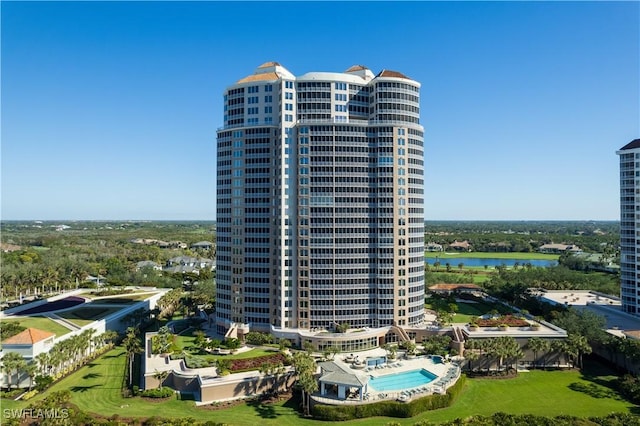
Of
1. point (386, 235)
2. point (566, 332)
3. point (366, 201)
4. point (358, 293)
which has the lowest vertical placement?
point (566, 332)

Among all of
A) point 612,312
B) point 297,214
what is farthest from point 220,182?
point 612,312

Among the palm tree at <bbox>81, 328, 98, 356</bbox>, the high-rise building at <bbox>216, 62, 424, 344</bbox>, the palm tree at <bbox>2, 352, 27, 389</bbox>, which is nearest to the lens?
the palm tree at <bbox>2, 352, 27, 389</bbox>

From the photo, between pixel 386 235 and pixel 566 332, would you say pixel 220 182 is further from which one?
pixel 566 332

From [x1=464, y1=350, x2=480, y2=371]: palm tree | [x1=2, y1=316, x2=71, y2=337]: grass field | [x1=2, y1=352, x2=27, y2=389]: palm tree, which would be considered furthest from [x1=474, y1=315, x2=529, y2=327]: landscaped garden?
[x1=2, y1=316, x2=71, y2=337]: grass field

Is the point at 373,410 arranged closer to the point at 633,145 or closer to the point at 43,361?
the point at 43,361

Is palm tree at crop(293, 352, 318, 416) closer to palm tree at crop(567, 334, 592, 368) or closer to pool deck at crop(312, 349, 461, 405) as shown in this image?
pool deck at crop(312, 349, 461, 405)

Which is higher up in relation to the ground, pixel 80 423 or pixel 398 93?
pixel 398 93
